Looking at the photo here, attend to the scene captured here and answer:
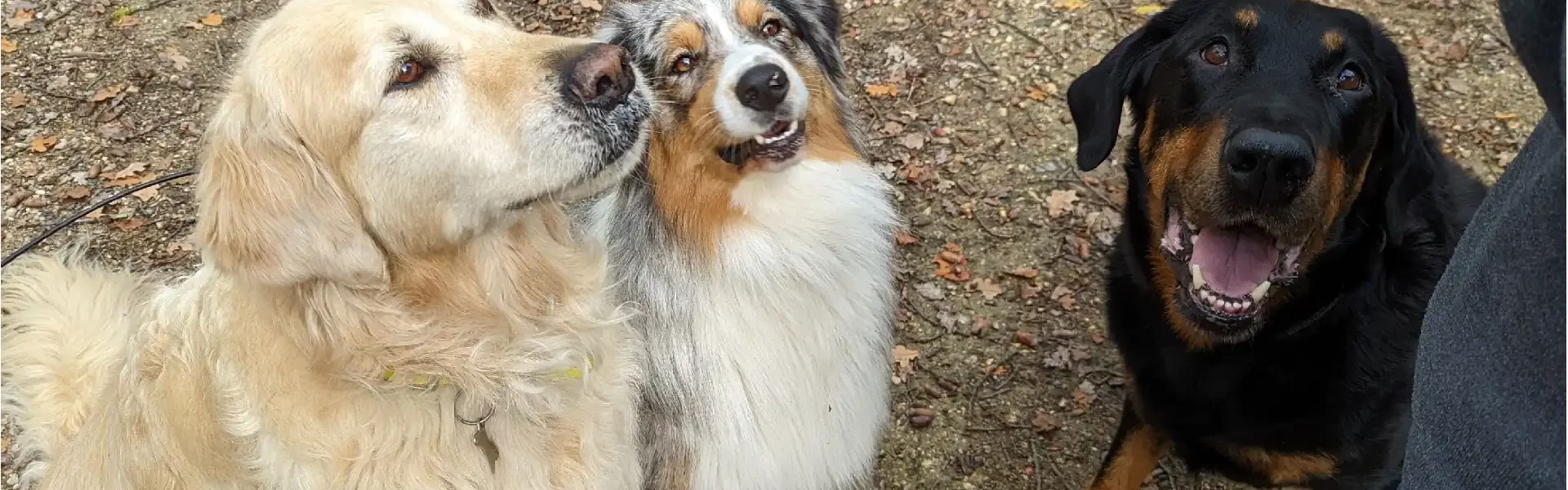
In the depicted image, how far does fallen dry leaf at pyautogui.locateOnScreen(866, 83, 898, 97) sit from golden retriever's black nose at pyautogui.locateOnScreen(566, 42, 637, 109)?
3.09 metres

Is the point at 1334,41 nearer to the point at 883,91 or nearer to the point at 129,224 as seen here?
the point at 883,91

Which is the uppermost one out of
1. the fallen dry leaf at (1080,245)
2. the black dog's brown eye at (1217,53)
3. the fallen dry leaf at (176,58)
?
the black dog's brown eye at (1217,53)

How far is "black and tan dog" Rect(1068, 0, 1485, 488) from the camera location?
2402 millimetres

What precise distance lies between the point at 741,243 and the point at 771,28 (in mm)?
728

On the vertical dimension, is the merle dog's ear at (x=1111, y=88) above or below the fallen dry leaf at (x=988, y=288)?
above

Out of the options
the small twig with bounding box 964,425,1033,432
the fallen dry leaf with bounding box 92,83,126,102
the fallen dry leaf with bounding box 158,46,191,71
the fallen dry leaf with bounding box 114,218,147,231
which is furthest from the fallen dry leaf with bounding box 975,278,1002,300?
the fallen dry leaf with bounding box 92,83,126,102

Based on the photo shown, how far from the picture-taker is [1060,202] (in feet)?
14.8

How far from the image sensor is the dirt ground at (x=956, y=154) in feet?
12.8

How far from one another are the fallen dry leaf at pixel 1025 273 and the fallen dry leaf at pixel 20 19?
6.10m

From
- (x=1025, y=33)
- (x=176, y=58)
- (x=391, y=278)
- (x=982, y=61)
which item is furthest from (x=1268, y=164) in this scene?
(x=176, y=58)

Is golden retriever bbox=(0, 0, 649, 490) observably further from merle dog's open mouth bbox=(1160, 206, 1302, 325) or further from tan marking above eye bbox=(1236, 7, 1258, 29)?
tan marking above eye bbox=(1236, 7, 1258, 29)

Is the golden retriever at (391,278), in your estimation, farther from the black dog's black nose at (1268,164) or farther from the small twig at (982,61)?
the small twig at (982,61)

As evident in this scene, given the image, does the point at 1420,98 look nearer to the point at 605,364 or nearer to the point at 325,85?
the point at 605,364

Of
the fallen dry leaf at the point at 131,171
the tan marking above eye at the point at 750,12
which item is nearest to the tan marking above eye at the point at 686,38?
the tan marking above eye at the point at 750,12
